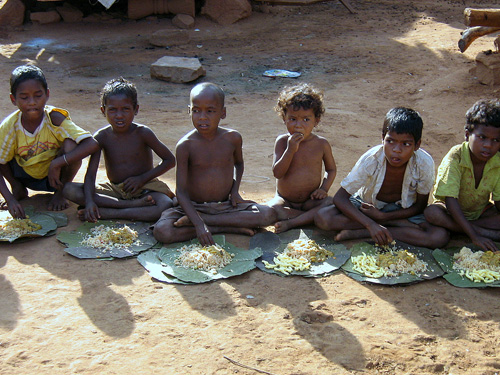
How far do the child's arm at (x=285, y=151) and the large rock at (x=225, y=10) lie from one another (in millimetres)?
8123

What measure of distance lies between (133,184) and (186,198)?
0.60 m

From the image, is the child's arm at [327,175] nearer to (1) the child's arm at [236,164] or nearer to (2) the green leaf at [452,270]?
(1) the child's arm at [236,164]

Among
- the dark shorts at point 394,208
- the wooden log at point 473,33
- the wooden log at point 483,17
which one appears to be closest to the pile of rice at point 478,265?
the dark shorts at point 394,208

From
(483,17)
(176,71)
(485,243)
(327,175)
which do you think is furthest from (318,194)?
(176,71)

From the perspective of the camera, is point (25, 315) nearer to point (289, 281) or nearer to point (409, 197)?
point (289, 281)

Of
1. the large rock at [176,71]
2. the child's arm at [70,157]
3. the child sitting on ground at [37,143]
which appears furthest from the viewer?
the large rock at [176,71]

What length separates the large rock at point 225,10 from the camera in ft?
38.1

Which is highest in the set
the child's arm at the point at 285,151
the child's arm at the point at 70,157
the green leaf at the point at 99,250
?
the child's arm at the point at 285,151

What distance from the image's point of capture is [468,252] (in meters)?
3.57

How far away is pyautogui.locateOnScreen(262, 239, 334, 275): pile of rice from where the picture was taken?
11.4ft

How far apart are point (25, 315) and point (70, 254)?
757 millimetres

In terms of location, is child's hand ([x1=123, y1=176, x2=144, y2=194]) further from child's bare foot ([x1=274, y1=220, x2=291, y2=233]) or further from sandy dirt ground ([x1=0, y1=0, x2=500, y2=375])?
child's bare foot ([x1=274, y1=220, x2=291, y2=233])

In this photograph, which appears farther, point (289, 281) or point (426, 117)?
point (426, 117)

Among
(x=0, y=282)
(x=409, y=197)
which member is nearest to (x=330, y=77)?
(x=409, y=197)
